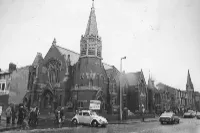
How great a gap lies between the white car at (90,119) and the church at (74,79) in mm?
12496

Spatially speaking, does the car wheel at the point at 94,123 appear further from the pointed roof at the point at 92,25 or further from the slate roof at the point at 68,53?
the pointed roof at the point at 92,25

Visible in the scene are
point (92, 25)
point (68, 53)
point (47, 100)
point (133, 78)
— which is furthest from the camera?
point (133, 78)

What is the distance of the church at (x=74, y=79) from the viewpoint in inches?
1563

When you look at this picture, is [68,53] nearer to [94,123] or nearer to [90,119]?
[90,119]

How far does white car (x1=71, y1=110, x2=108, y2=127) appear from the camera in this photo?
23.8 meters

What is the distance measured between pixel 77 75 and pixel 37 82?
10.7m

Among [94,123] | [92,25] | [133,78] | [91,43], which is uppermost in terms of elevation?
[92,25]

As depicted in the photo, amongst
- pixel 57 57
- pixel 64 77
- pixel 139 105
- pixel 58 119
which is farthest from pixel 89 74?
pixel 139 105

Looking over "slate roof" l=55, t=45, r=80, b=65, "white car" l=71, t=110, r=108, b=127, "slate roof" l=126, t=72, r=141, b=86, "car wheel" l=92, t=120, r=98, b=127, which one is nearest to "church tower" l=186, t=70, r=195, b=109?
"slate roof" l=126, t=72, r=141, b=86

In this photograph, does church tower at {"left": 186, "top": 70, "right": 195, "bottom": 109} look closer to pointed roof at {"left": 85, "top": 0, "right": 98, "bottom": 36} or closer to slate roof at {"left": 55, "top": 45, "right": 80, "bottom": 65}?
slate roof at {"left": 55, "top": 45, "right": 80, "bottom": 65}

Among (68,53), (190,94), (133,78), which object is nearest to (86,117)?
(68,53)

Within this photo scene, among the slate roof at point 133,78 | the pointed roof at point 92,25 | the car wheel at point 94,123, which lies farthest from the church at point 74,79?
the car wheel at point 94,123

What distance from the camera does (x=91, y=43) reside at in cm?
4300

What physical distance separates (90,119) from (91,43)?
22.1 m
